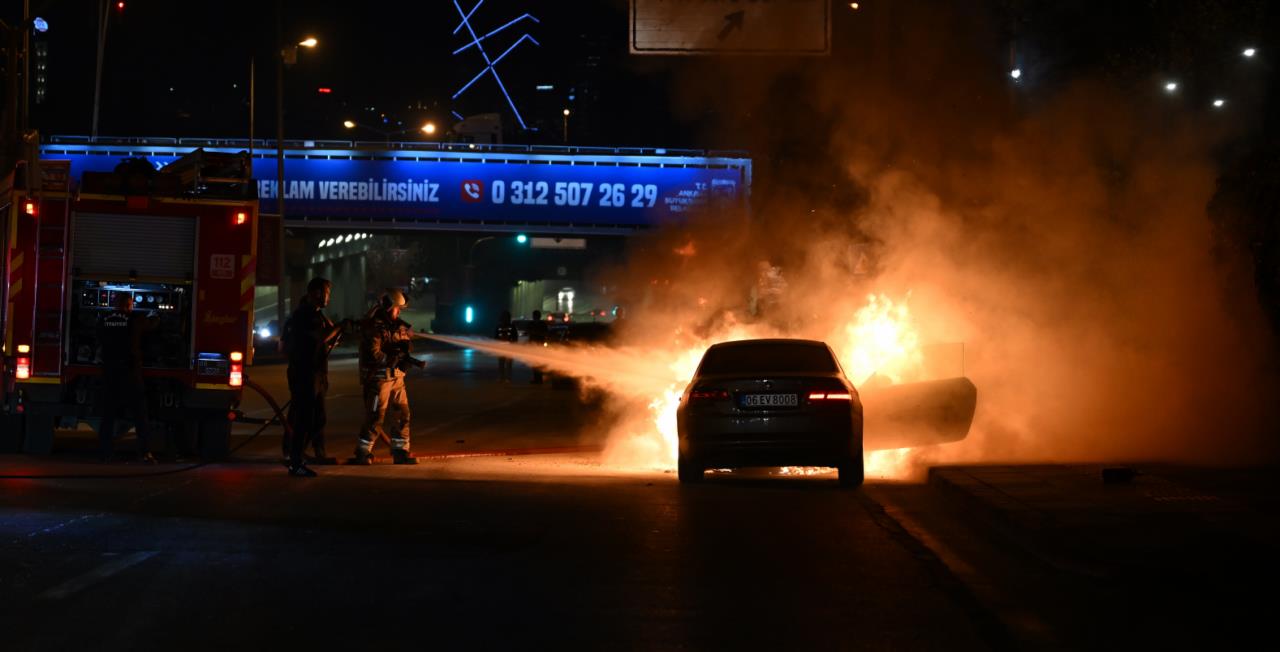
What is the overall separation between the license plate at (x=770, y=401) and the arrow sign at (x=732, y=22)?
3256mm

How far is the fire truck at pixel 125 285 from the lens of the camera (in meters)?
14.0

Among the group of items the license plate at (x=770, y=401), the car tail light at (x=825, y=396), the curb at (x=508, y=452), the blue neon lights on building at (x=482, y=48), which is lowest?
the curb at (x=508, y=452)

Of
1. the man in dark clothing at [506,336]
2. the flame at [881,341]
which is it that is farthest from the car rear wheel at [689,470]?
the man in dark clothing at [506,336]

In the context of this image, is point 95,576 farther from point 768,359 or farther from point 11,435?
point 11,435

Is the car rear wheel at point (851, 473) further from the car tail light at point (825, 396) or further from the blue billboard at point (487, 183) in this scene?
the blue billboard at point (487, 183)

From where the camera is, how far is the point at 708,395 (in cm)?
1237

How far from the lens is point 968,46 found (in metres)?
20.0

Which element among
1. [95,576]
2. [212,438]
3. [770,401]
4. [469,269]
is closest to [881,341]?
[770,401]

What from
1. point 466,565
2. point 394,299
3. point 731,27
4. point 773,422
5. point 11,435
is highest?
point 731,27

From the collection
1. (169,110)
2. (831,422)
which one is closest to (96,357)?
(831,422)

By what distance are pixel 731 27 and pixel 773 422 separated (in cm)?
360

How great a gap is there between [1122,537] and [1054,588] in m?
1.20

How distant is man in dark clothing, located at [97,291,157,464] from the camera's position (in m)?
13.6

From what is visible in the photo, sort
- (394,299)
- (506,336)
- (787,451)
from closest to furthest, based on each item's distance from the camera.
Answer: (787,451)
(394,299)
(506,336)
